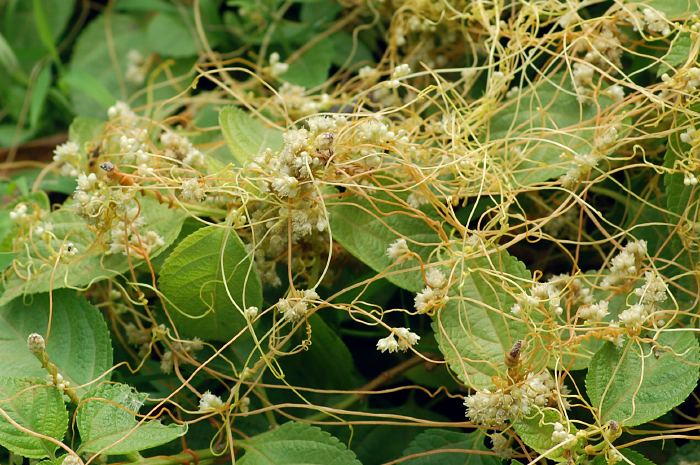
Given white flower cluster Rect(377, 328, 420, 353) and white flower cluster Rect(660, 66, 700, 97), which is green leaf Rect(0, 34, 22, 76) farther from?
white flower cluster Rect(660, 66, 700, 97)

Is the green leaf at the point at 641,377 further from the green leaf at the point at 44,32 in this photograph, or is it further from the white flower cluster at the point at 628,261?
the green leaf at the point at 44,32

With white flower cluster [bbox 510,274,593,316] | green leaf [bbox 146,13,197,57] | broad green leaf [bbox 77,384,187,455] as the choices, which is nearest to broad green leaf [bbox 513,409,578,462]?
white flower cluster [bbox 510,274,593,316]

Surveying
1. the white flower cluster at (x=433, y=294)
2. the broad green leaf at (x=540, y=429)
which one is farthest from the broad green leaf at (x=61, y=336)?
the broad green leaf at (x=540, y=429)

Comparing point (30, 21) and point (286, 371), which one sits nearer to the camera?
point (286, 371)

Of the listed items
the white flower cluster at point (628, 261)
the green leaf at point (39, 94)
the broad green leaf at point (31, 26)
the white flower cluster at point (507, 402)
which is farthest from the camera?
the broad green leaf at point (31, 26)

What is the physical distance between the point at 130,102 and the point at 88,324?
0.51m

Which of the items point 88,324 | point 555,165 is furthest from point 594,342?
point 88,324

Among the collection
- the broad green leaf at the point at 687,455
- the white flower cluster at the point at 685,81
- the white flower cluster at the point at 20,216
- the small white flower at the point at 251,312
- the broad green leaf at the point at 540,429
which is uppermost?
the white flower cluster at the point at 685,81

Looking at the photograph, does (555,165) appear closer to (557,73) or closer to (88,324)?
(557,73)

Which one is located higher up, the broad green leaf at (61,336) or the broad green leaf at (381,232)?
the broad green leaf at (381,232)

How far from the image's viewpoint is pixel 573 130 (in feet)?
3.32

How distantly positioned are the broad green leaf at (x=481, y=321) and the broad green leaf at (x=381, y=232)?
5 cm

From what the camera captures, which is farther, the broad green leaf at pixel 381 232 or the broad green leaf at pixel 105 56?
the broad green leaf at pixel 105 56

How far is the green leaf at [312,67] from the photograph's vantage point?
1.27 m
